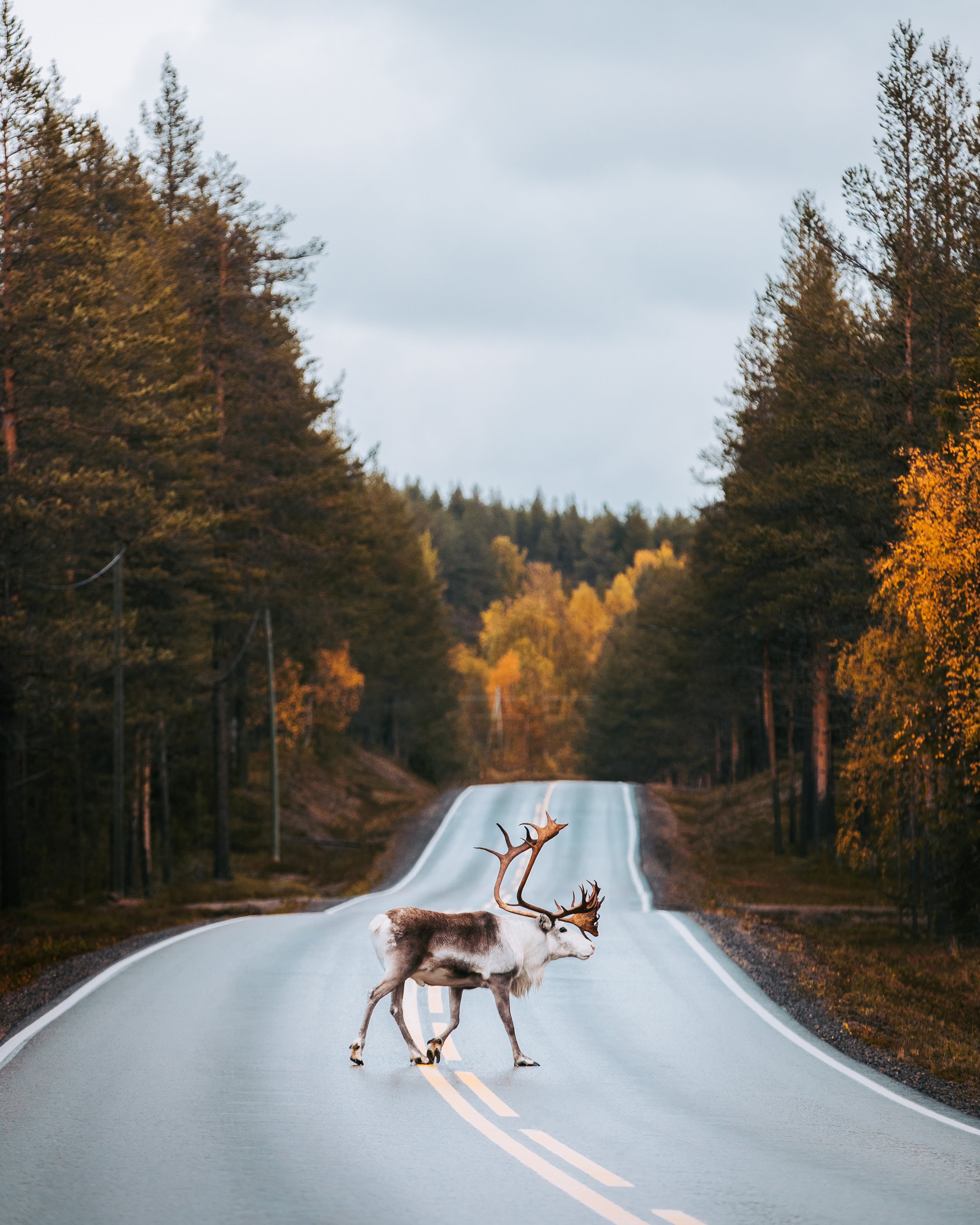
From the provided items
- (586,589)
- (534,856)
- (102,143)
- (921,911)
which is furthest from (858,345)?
(586,589)

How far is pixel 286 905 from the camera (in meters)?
29.9

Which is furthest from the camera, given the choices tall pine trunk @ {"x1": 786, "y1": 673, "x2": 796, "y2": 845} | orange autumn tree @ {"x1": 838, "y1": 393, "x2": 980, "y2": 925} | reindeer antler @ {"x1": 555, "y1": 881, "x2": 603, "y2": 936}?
tall pine trunk @ {"x1": 786, "y1": 673, "x2": 796, "y2": 845}

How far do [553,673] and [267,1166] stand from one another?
132 meters

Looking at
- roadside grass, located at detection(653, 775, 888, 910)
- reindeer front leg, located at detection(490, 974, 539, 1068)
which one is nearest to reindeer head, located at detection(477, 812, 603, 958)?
reindeer front leg, located at detection(490, 974, 539, 1068)

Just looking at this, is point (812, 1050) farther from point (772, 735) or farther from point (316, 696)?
point (316, 696)

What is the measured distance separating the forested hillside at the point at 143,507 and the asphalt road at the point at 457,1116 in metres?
13.6

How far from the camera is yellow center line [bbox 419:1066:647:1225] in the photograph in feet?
21.9

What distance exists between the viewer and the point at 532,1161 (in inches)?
304

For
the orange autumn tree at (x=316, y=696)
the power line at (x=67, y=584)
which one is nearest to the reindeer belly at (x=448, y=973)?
the power line at (x=67, y=584)

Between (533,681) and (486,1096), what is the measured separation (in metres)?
124

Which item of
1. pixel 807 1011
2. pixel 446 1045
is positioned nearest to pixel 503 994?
pixel 446 1045

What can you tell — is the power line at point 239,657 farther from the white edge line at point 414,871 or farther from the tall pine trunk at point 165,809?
the white edge line at point 414,871

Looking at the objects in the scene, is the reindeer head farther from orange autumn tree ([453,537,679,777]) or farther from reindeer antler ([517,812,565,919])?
orange autumn tree ([453,537,679,777])

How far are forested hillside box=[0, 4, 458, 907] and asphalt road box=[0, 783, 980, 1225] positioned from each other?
1357cm
